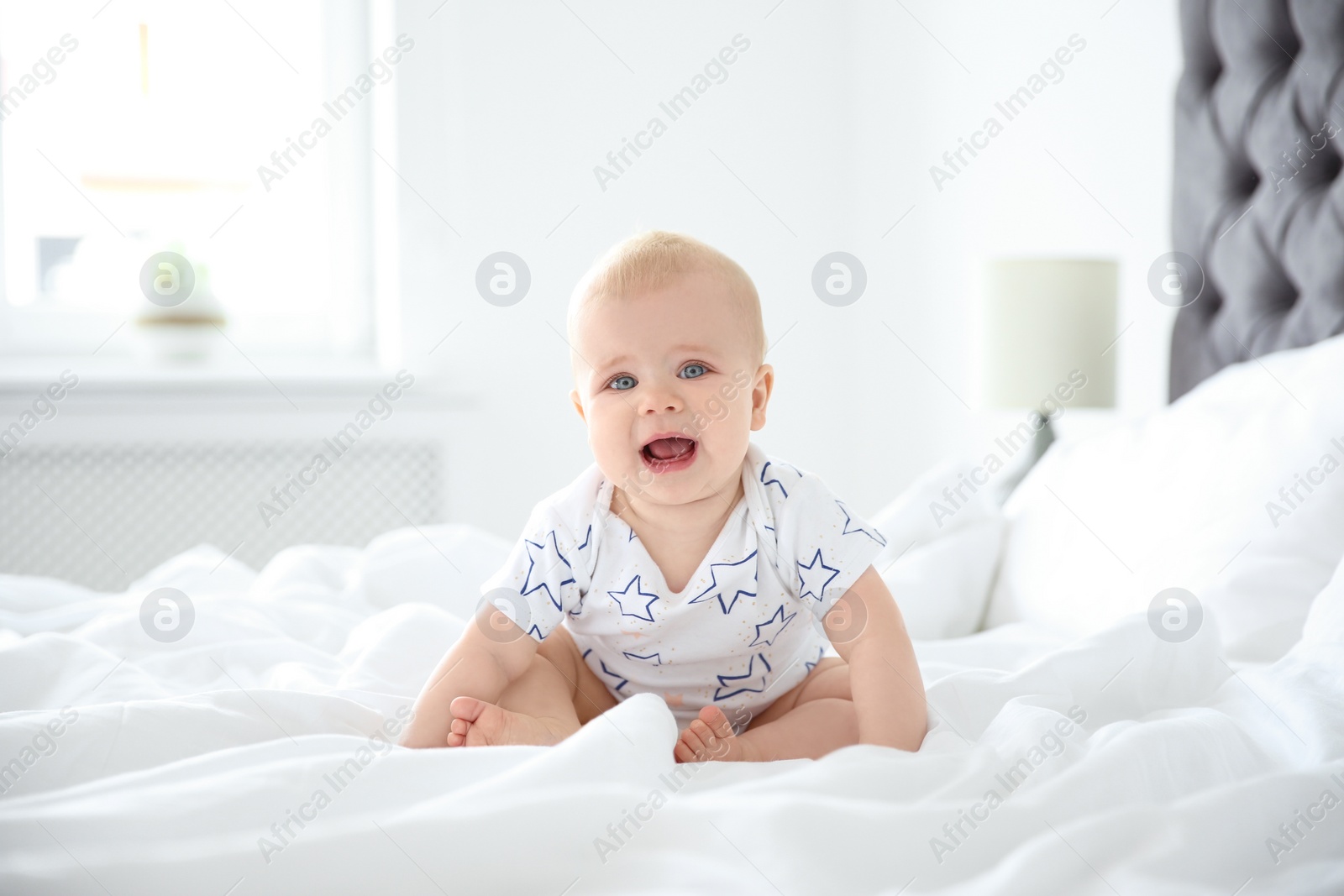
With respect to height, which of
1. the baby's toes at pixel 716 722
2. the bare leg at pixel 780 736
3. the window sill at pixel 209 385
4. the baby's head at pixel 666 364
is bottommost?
the bare leg at pixel 780 736

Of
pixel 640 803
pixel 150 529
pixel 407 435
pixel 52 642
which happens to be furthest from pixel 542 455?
pixel 640 803

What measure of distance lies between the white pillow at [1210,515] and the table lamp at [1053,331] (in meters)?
0.38

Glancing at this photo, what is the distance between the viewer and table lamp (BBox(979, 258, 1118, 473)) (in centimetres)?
181

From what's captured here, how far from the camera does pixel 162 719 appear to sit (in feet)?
2.63

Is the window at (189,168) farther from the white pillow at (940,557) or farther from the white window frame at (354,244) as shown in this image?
the white pillow at (940,557)

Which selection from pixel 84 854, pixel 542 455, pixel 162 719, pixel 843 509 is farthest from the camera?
pixel 542 455

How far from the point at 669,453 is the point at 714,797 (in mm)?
350

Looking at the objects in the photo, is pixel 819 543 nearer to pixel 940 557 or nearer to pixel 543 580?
pixel 543 580

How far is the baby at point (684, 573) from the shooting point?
902mm

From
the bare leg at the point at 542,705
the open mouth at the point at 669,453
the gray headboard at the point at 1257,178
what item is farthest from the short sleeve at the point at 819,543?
the gray headboard at the point at 1257,178

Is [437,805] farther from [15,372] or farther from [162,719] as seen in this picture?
[15,372]

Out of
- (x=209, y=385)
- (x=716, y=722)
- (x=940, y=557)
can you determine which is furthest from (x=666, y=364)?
(x=209, y=385)

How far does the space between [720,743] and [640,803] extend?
0.64ft

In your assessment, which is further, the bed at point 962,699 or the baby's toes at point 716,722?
the baby's toes at point 716,722
